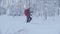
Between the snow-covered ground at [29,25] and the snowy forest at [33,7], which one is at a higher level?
the snowy forest at [33,7]

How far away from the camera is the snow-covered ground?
925 mm

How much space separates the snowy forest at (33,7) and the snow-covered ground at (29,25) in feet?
0.12

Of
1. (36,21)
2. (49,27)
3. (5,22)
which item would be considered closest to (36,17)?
(36,21)

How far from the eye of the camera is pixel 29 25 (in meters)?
0.95

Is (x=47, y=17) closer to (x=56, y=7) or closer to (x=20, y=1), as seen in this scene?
(x=56, y=7)

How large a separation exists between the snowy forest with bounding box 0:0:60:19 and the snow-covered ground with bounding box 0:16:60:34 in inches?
1.4

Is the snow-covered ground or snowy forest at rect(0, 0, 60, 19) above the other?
snowy forest at rect(0, 0, 60, 19)

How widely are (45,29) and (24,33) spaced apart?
0.57 feet

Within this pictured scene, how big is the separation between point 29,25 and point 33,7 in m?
0.16

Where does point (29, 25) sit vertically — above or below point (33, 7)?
below

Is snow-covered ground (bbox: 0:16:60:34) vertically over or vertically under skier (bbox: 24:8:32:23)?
under

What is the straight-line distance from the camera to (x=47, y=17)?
97 centimetres

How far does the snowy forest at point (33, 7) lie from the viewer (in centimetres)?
96

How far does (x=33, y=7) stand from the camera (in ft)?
3.18
